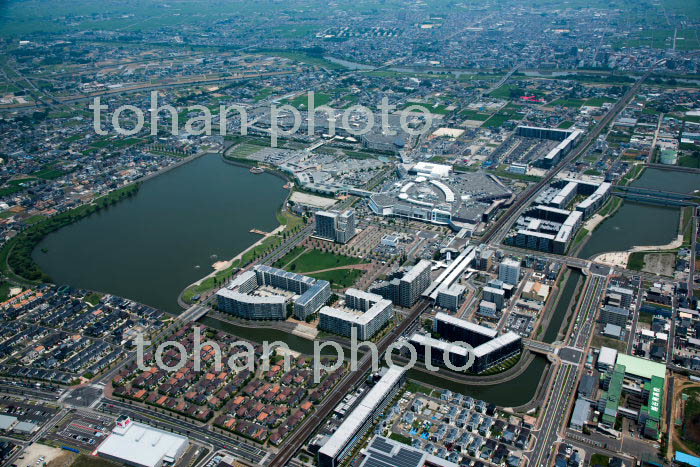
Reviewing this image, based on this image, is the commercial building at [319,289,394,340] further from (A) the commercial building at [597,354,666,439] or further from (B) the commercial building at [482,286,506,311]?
(A) the commercial building at [597,354,666,439]

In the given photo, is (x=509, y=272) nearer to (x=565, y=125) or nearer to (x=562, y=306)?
(x=562, y=306)

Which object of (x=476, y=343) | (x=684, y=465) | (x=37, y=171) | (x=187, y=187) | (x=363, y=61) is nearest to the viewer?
(x=684, y=465)

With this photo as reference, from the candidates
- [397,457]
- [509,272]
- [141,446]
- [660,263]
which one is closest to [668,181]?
[660,263]

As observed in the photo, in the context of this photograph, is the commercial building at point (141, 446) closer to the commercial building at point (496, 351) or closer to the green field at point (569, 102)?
the commercial building at point (496, 351)

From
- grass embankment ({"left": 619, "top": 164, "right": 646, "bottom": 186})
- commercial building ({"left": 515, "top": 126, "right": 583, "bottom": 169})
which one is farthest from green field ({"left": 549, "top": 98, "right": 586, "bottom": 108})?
grass embankment ({"left": 619, "top": 164, "right": 646, "bottom": 186})

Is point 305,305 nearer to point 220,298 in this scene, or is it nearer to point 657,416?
point 220,298

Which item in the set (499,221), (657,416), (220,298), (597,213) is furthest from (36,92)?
(657,416)

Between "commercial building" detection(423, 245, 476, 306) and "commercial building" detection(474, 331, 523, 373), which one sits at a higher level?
"commercial building" detection(423, 245, 476, 306)
